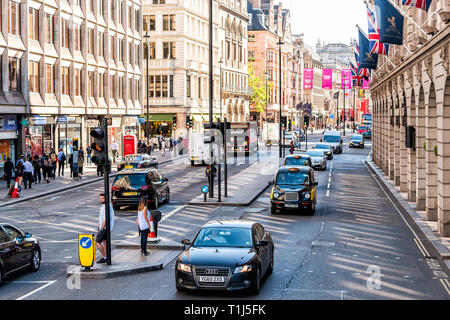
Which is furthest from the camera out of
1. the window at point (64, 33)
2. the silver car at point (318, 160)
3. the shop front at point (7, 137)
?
the window at point (64, 33)

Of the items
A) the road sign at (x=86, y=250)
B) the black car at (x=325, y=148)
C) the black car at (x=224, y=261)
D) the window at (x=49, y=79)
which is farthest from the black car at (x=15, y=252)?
the black car at (x=325, y=148)

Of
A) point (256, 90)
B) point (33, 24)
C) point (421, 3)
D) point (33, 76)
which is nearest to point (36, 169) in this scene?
point (33, 76)

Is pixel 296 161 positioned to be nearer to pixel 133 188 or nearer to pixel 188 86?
pixel 133 188

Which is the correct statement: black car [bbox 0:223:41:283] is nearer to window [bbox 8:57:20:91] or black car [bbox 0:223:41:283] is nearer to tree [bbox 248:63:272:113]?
window [bbox 8:57:20:91]

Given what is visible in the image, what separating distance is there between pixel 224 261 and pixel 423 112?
1738 cm

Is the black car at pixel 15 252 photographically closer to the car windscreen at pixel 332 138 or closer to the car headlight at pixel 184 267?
the car headlight at pixel 184 267

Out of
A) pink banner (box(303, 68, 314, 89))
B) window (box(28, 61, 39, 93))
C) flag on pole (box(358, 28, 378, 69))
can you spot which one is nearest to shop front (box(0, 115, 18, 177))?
window (box(28, 61, 39, 93))

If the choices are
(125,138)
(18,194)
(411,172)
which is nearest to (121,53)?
(125,138)

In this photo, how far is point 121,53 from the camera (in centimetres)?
6831

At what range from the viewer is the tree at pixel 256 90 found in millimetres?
126838

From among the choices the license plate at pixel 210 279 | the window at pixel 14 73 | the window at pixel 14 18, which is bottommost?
the license plate at pixel 210 279

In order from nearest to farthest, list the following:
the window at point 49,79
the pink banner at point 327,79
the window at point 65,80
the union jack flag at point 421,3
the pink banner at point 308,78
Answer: the union jack flag at point 421,3 < the window at point 49,79 < the window at point 65,80 < the pink banner at point 327,79 < the pink banner at point 308,78

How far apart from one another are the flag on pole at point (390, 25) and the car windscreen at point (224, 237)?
13.9m

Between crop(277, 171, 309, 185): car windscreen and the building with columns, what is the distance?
15.2 feet
